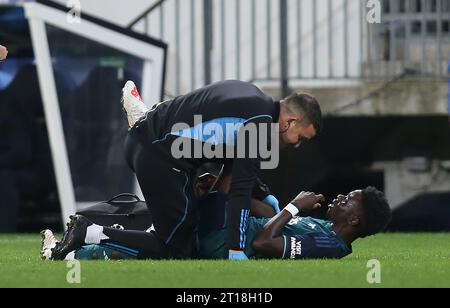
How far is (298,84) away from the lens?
1498 cm

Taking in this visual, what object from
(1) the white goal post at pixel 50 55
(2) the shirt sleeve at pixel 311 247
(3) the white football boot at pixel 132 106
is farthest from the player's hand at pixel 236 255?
(1) the white goal post at pixel 50 55

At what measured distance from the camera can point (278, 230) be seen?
8.59m

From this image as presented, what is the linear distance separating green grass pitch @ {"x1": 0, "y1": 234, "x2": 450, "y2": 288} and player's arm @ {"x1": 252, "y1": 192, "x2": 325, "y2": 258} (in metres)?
0.24

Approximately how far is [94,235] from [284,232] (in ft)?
3.65

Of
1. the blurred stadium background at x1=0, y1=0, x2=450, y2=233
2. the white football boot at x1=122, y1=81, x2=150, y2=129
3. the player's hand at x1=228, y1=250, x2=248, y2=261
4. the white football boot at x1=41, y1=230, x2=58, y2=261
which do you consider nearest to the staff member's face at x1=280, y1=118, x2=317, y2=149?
the player's hand at x1=228, y1=250, x2=248, y2=261

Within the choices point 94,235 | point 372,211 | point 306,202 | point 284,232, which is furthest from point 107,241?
point 372,211

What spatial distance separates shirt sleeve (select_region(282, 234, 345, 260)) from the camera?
28.6 feet

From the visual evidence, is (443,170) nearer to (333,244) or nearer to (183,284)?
(333,244)

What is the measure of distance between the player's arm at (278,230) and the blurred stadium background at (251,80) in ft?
18.8

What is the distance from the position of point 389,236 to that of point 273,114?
494 cm

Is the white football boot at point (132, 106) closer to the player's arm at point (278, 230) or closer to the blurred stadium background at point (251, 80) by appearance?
the player's arm at point (278, 230)

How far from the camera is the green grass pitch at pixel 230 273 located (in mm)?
7148

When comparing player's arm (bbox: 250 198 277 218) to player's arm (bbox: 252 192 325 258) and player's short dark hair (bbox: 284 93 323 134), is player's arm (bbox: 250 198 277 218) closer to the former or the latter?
player's arm (bbox: 252 192 325 258)

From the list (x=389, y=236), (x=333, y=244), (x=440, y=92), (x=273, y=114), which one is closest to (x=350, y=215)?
(x=333, y=244)
